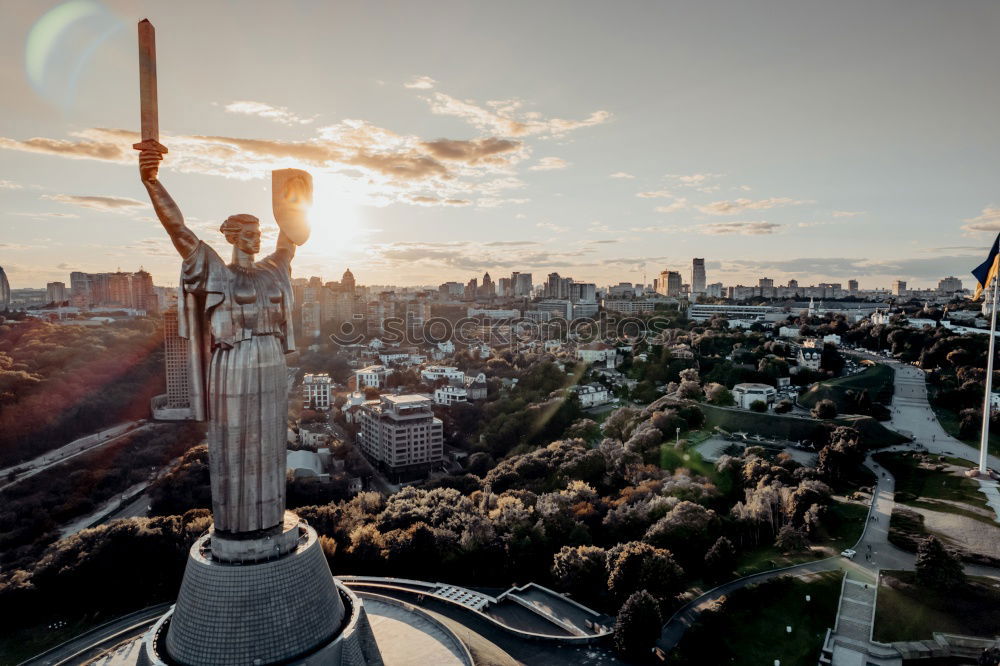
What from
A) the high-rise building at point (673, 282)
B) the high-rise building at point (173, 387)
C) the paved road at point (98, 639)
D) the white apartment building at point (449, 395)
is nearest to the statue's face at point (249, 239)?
the paved road at point (98, 639)

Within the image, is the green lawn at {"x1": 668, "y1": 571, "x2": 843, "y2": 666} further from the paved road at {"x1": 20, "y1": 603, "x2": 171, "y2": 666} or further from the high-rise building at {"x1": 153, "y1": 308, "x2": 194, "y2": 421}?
the high-rise building at {"x1": 153, "y1": 308, "x2": 194, "y2": 421}

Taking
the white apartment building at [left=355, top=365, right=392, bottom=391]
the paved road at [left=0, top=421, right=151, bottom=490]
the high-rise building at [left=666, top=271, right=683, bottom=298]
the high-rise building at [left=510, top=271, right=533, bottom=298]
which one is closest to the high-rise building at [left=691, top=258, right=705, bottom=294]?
the high-rise building at [left=666, top=271, right=683, bottom=298]

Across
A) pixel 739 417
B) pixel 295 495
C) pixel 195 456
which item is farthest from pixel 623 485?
pixel 195 456

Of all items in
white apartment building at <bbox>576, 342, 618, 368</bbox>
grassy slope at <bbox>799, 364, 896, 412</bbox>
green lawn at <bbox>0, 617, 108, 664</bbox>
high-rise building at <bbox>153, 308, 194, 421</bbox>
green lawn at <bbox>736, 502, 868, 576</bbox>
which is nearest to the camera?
green lawn at <bbox>0, 617, 108, 664</bbox>

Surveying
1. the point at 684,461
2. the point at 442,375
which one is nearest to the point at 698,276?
the point at 442,375

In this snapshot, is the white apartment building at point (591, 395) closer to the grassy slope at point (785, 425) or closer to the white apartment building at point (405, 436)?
the grassy slope at point (785, 425)

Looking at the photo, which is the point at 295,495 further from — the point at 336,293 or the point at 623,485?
the point at 336,293

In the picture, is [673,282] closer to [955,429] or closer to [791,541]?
[955,429]
